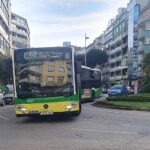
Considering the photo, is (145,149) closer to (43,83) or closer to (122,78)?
(43,83)

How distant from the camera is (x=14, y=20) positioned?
118438 millimetres

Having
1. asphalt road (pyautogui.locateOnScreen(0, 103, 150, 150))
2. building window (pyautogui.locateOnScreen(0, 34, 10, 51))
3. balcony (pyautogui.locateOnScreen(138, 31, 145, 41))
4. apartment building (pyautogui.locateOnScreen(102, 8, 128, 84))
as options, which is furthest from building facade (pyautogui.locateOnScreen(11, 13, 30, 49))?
asphalt road (pyautogui.locateOnScreen(0, 103, 150, 150))

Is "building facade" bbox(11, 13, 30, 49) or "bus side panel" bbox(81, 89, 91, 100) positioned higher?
"building facade" bbox(11, 13, 30, 49)

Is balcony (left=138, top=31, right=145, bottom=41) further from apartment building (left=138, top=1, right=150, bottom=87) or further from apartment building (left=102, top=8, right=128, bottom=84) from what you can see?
apartment building (left=102, top=8, right=128, bottom=84)

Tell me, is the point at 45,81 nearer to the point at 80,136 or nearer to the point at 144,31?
the point at 80,136

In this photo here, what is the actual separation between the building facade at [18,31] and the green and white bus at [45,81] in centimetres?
9706

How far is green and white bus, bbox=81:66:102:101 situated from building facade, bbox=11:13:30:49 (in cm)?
7715

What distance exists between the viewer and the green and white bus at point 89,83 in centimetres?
3569


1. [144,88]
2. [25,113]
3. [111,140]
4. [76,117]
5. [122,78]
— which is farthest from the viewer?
[122,78]

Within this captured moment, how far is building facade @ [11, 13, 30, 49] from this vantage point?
117m


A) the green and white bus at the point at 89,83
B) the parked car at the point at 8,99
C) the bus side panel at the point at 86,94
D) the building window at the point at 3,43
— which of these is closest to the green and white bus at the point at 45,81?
the green and white bus at the point at 89,83

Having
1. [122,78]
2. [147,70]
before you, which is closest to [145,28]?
[122,78]

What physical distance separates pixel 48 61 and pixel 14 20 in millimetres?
101489

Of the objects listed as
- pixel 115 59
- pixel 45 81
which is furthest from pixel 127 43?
pixel 45 81
